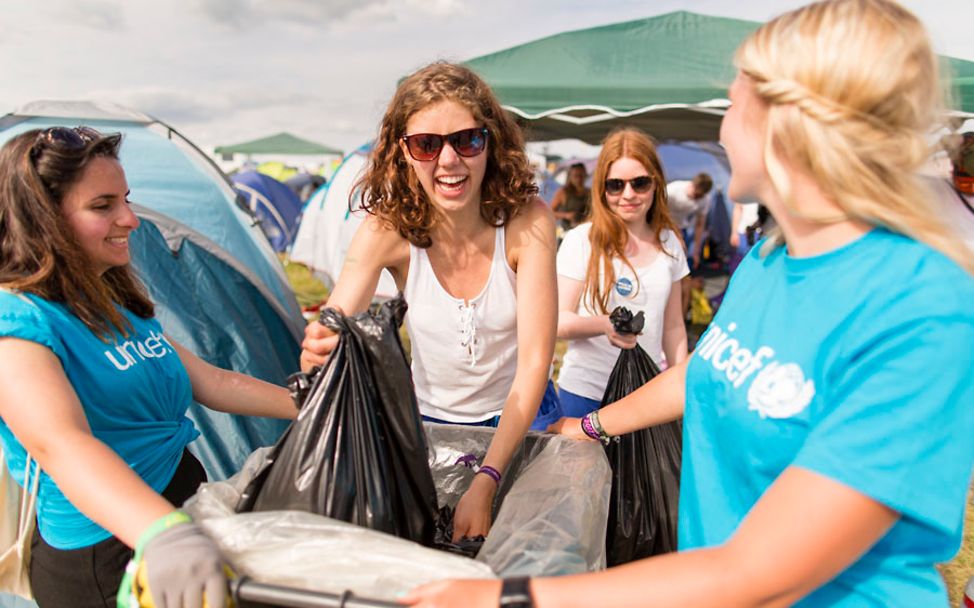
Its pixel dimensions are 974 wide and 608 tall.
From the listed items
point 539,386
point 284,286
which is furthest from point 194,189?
point 539,386

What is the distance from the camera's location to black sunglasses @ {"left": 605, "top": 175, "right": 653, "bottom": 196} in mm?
2709

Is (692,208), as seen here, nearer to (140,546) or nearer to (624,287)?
(624,287)

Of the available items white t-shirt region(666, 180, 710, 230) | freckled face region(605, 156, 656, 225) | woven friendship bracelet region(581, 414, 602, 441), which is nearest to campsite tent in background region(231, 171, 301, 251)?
white t-shirt region(666, 180, 710, 230)

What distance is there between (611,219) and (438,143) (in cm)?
127

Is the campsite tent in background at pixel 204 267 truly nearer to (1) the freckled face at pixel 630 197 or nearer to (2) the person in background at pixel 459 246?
(2) the person in background at pixel 459 246

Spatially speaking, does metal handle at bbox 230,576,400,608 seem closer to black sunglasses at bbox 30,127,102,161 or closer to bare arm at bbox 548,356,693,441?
bare arm at bbox 548,356,693,441

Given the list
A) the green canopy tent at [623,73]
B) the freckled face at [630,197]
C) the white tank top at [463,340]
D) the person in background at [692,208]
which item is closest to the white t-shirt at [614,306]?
the freckled face at [630,197]

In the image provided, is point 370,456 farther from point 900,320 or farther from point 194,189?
point 194,189

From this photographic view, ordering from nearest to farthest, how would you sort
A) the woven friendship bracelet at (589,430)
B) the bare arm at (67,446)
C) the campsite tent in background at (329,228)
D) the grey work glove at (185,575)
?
the grey work glove at (185,575) → the bare arm at (67,446) → the woven friendship bracelet at (589,430) → the campsite tent in background at (329,228)

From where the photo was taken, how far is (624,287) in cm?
A: 259

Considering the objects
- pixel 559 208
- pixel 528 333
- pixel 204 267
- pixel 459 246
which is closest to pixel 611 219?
pixel 459 246

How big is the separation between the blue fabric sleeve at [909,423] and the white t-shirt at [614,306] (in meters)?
1.74

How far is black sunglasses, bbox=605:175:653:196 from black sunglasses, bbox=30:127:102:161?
1922 mm

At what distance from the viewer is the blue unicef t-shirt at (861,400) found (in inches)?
28.5
